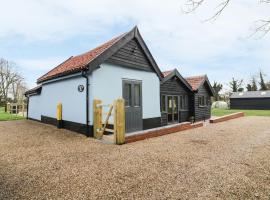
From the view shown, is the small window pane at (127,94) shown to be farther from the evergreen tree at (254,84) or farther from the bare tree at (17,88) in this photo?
the evergreen tree at (254,84)

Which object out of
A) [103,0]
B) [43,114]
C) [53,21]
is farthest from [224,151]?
[43,114]

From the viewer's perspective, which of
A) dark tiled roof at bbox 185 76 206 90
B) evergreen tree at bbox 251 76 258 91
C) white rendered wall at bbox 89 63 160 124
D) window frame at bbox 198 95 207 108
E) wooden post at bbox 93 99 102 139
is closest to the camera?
wooden post at bbox 93 99 102 139

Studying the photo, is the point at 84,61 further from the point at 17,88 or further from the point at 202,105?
the point at 17,88

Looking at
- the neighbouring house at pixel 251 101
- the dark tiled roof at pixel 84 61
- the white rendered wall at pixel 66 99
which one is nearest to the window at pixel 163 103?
the dark tiled roof at pixel 84 61

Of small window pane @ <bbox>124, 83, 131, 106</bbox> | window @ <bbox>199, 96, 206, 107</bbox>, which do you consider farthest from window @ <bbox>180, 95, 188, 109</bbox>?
small window pane @ <bbox>124, 83, 131, 106</bbox>

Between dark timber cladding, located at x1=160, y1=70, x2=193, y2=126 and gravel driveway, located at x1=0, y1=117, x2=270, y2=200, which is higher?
dark timber cladding, located at x1=160, y1=70, x2=193, y2=126

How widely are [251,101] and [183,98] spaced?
1301 inches

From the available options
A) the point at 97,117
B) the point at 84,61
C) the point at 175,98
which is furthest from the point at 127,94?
the point at 175,98

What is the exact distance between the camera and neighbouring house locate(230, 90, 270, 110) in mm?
41000

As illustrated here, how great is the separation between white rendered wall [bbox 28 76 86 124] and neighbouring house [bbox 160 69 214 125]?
6196 mm

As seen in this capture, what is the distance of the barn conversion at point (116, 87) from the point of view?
958 centimetres

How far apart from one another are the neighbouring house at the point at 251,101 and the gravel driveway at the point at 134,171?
130ft

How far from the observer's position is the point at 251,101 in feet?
139

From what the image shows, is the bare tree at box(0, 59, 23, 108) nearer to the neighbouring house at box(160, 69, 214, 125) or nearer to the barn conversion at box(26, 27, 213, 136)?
the barn conversion at box(26, 27, 213, 136)
